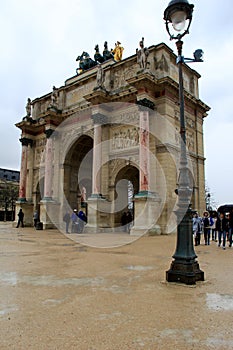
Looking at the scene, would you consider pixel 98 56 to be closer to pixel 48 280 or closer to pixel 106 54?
pixel 106 54

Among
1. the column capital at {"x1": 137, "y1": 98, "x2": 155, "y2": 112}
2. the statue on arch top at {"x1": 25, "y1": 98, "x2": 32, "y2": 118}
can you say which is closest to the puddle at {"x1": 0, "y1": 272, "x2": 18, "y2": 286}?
the column capital at {"x1": 137, "y1": 98, "x2": 155, "y2": 112}

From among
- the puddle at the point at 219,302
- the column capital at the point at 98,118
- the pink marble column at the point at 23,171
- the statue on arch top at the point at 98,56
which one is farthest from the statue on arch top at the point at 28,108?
the puddle at the point at 219,302

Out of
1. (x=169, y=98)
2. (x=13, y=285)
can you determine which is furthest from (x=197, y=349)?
(x=169, y=98)

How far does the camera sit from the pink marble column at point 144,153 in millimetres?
17997

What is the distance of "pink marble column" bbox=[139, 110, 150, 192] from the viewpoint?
59.0 feet

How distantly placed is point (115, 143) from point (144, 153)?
12.8ft

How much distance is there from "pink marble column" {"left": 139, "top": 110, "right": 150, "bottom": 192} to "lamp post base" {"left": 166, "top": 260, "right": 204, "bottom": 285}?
12251 mm

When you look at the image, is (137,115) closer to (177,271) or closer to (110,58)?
(110,58)

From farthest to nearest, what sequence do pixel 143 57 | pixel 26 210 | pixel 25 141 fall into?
pixel 25 141, pixel 26 210, pixel 143 57

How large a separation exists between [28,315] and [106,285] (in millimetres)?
1912

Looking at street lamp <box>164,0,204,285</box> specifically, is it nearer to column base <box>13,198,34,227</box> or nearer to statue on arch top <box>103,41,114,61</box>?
statue on arch top <box>103,41,114,61</box>

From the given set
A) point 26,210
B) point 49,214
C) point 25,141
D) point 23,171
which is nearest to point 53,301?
point 49,214

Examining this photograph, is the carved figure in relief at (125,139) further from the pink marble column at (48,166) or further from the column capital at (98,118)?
the pink marble column at (48,166)

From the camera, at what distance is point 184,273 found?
5516 millimetres
